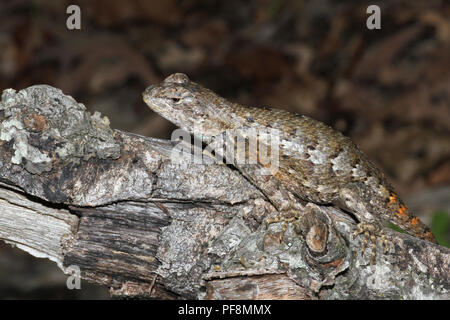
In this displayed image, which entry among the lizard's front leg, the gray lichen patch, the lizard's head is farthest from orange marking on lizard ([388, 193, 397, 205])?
the gray lichen patch

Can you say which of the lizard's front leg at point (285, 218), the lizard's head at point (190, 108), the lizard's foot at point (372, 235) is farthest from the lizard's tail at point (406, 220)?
the lizard's head at point (190, 108)

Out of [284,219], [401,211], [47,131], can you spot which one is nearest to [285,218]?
[284,219]

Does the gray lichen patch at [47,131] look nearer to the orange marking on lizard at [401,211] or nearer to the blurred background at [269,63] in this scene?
the orange marking on lizard at [401,211]

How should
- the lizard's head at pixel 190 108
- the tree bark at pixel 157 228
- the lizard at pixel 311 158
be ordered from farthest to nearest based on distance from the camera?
the lizard's head at pixel 190 108 → the lizard at pixel 311 158 → the tree bark at pixel 157 228

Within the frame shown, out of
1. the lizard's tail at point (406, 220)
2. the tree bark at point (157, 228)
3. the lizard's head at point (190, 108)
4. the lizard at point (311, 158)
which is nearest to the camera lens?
the tree bark at point (157, 228)

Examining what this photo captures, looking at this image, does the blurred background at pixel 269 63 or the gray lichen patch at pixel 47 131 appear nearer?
the gray lichen patch at pixel 47 131

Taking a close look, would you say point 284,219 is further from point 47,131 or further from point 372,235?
point 47,131

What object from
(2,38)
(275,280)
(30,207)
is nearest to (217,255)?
(275,280)
